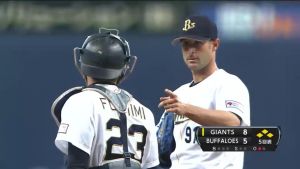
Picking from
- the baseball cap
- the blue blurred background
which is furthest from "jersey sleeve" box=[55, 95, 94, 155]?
the blue blurred background

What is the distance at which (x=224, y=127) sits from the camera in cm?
470

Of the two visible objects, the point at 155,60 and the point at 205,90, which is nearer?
the point at 205,90

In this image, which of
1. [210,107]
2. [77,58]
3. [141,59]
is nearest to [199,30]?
[210,107]

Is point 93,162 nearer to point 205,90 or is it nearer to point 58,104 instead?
point 58,104

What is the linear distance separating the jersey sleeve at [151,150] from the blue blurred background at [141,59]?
4.97m

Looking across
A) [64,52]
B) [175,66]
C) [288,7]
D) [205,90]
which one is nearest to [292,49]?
[288,7]

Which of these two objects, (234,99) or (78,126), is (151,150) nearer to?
(78,126)

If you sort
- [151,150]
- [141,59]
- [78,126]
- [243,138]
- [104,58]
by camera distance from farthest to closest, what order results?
[141,59]
[243,138]
[151,150]
[104,58]
[78,126]

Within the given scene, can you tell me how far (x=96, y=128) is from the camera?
4.01 metres

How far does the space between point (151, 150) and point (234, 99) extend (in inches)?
31.2

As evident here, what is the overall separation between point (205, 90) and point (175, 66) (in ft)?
14.1

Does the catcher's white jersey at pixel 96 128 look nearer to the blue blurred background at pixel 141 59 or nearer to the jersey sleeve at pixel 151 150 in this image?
the jersey sleeve at pixel 151 150

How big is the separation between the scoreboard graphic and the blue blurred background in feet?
15.2

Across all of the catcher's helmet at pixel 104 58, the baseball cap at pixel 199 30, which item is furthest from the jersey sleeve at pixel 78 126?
the baseball cap at pixel 199 30
